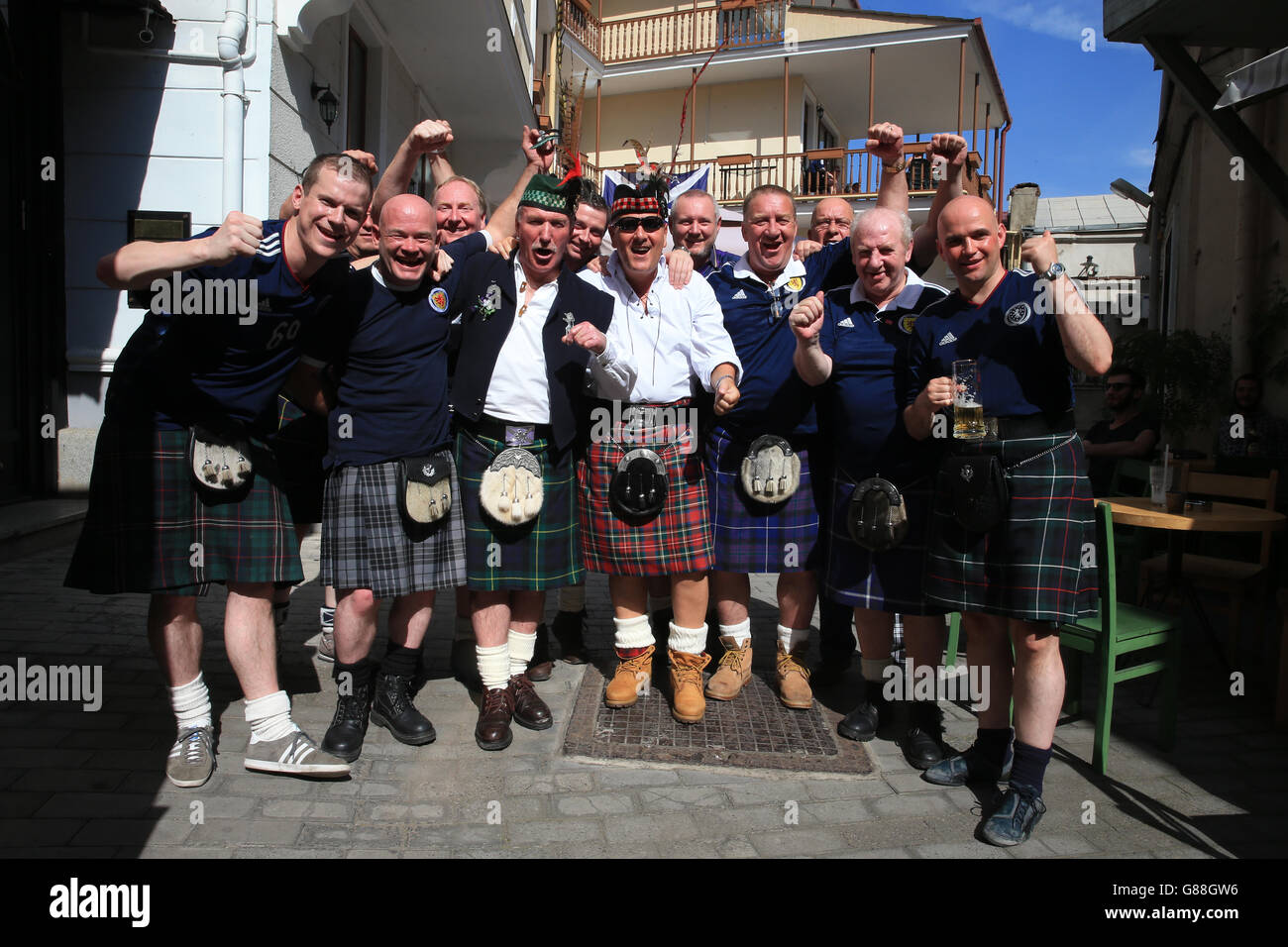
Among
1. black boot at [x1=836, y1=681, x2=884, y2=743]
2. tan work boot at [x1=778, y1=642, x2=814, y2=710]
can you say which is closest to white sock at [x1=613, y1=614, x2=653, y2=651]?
tan work boot at [x1=778, y1=642, x2=814, y2=710]

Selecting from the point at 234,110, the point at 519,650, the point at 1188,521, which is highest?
the point at 234,110

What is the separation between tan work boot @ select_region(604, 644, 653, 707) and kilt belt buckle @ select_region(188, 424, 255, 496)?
60.8 inches

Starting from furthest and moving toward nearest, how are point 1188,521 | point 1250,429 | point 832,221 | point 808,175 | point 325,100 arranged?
point 808,175 → point 325,100 → point 1250,429 → point 832,221 → point 1188,521

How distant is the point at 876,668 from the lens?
10.7 ft

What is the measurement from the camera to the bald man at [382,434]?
2818 millimetres

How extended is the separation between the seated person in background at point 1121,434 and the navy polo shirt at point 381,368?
443cm

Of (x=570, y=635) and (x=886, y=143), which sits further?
(x=570, y=635)

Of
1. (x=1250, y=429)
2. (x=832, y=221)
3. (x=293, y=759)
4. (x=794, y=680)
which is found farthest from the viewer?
(x=1250, y=429)

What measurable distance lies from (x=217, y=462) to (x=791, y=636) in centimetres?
220

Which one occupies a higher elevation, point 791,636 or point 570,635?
point 791,636

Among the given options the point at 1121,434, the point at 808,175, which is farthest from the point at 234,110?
the point at 808,175

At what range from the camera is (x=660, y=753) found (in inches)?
A: 118

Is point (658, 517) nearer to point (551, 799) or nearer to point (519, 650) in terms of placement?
point (519, 650)
